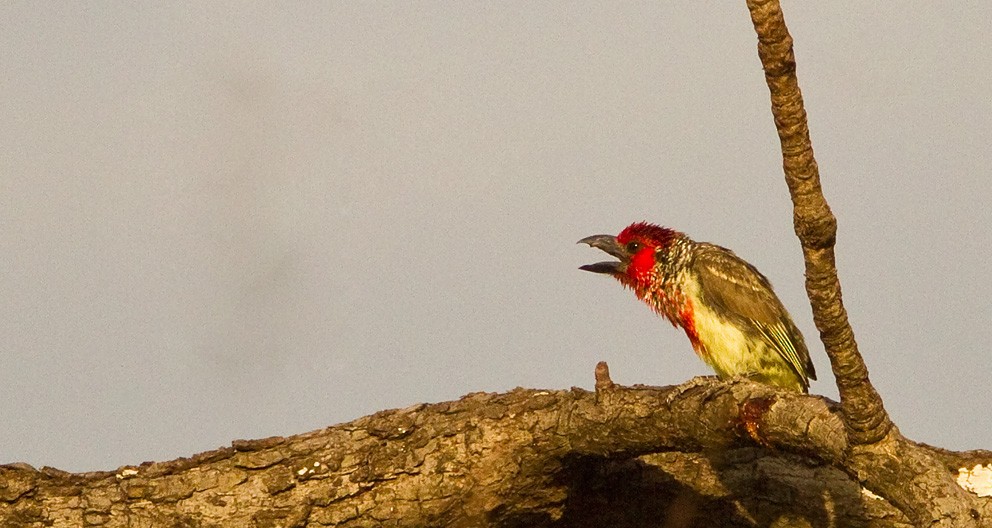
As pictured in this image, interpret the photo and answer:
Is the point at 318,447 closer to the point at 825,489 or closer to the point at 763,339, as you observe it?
the point at 825,489

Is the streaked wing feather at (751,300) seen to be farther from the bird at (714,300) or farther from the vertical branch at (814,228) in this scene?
the vertical branch at (814,228)

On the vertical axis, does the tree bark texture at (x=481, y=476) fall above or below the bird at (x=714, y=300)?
below

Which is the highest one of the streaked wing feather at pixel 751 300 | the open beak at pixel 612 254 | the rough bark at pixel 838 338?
the open beak at pixel 612 254

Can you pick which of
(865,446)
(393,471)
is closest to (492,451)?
(393,471)

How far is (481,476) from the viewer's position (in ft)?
17.9

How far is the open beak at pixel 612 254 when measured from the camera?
7.66 metres

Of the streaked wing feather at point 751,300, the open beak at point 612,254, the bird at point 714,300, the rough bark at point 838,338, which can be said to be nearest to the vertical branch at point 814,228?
the rough bark at point 838,338

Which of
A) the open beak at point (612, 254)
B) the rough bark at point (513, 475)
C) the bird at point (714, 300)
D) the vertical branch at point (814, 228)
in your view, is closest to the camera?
the vertical branch at point (814, 228)

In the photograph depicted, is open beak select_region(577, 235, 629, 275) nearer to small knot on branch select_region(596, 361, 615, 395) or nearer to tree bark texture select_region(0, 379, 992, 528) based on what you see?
tree bark texture select_region(0, 379, 992, 528)

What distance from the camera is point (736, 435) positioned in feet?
15.7

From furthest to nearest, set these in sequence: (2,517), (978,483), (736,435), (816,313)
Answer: (978,483) → (2,517) → (736,435) → (816,313)

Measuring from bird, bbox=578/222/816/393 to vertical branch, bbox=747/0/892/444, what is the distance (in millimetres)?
2900

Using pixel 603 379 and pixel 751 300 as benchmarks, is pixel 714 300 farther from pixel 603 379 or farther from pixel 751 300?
pixel 603 379

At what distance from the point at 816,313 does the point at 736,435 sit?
110 centimetres
